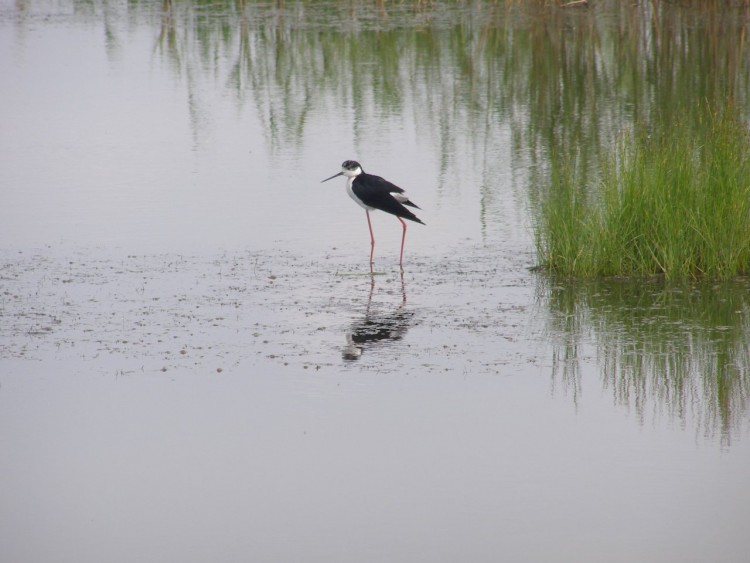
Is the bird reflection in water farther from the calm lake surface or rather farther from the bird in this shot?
the bird

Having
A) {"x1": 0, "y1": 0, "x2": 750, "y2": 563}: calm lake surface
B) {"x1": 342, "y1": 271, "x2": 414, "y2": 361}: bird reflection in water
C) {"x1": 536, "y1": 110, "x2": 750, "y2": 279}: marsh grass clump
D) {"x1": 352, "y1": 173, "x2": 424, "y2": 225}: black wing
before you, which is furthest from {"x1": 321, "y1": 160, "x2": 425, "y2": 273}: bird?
{"x1": 342, "y1": 271, "x2": 414, "y2": 361}: bird reflection in water

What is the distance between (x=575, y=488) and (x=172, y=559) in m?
1.74

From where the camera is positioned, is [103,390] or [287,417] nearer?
[287,417]

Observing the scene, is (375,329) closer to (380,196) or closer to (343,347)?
(343,347)

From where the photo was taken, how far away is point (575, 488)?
5559mm

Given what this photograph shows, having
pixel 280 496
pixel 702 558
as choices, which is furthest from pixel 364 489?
pixel 702 558

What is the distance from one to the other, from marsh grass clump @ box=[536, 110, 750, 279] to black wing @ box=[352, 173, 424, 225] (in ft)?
4.95

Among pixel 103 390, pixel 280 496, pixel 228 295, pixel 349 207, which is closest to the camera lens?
pixel 280 496

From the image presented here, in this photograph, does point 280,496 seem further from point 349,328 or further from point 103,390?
point 349,328

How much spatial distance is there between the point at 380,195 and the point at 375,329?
101 inches

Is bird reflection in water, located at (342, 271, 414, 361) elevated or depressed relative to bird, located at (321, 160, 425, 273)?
depressed

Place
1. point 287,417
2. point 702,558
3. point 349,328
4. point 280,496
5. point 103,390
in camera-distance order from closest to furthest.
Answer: point 702,558, point 280,496, point 287,417, point 103,390, point 349,328

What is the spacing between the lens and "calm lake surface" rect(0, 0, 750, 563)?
5.31 metres

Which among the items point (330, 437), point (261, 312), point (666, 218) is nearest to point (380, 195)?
point (261, 312)
